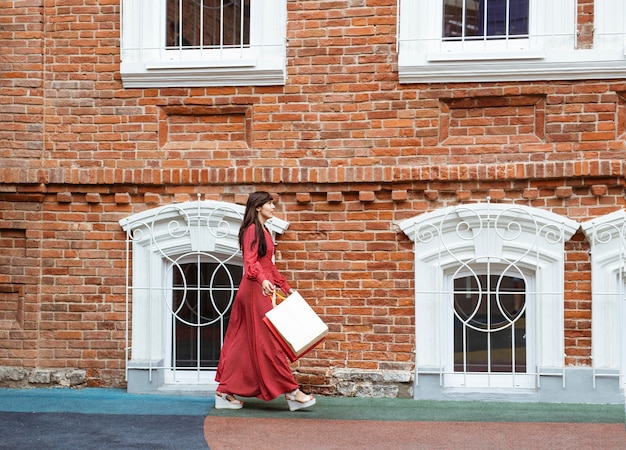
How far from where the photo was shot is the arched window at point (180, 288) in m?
8.87

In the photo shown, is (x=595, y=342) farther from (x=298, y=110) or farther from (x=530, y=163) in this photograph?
(x=298, y=110)

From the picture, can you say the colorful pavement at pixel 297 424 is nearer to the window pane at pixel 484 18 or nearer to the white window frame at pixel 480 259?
the white window frame at pixel 480 259

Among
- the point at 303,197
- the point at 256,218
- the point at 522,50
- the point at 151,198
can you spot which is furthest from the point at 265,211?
the point at 522,50

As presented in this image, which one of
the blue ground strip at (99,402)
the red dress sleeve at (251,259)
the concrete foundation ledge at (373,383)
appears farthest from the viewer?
the concrete foundation ledge at (373,383)

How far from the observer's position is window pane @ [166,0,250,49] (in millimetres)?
9000

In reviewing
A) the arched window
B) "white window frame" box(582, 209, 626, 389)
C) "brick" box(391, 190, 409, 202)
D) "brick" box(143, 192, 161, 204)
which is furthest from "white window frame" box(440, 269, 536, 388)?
"brick" box(143, 192, 161, 204)

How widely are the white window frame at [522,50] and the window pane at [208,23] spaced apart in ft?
4.67

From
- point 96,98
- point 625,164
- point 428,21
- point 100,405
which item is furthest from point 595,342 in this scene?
point 96,98

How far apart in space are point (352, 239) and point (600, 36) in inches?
105

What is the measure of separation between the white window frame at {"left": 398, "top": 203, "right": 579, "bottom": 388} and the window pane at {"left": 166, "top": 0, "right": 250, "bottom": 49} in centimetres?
228

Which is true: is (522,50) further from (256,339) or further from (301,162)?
(256,339)

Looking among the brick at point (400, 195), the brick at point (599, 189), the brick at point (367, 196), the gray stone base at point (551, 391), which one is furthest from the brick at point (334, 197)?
the brick at point (599, 189)

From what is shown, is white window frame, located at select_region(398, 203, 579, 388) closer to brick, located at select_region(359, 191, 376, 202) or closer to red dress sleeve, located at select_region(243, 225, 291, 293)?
brick, located at select_region(359, 191, 376, 202)

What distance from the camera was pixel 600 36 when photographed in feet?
27.4
